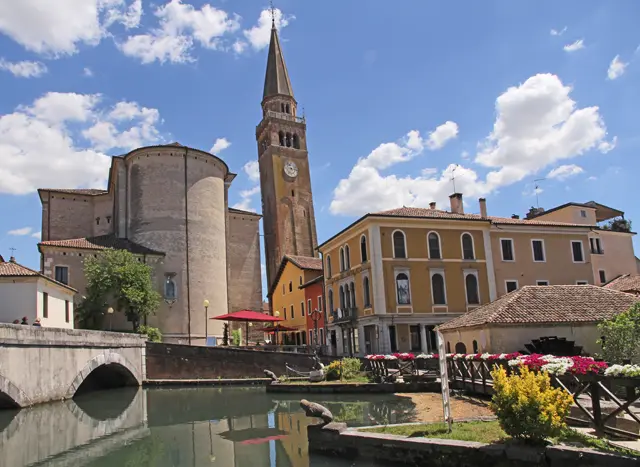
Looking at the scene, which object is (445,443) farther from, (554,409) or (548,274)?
(548,274)

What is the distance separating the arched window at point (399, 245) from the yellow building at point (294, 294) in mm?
12940

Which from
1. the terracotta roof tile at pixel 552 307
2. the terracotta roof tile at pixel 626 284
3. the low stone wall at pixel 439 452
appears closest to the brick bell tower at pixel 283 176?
the terracotta roof tile at pixel 626 284

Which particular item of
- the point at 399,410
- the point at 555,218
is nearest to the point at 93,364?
the point at 399,410

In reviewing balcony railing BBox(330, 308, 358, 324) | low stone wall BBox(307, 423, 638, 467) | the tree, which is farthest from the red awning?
low stone wall BBox(307, 423, 638, 467)

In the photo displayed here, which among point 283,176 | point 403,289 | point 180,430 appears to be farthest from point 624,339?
point 283,176

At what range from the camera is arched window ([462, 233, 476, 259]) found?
125 ft

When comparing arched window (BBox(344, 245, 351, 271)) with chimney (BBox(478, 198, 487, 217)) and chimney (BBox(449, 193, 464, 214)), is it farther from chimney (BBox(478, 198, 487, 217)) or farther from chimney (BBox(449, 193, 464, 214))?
chimney (BBox(478, 198, 487, 217))

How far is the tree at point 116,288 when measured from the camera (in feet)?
130

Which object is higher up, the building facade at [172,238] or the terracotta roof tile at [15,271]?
the building facade at [172,238]

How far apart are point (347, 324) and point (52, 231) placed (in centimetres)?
3109

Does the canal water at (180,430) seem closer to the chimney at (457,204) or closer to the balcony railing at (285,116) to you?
the chimney at (457,204)

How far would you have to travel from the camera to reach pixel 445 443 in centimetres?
1015

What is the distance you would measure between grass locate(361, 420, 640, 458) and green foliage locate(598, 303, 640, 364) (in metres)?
8.17

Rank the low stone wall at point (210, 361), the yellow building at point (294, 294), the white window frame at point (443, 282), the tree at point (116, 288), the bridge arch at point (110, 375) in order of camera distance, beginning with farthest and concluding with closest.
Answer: the yellow building at point (294, 294) < the tree at point (116, 288) < the white window frame at point (443, 282) < the low stone wall at point (210, 361) < the bridge arch at point (110, 375)
